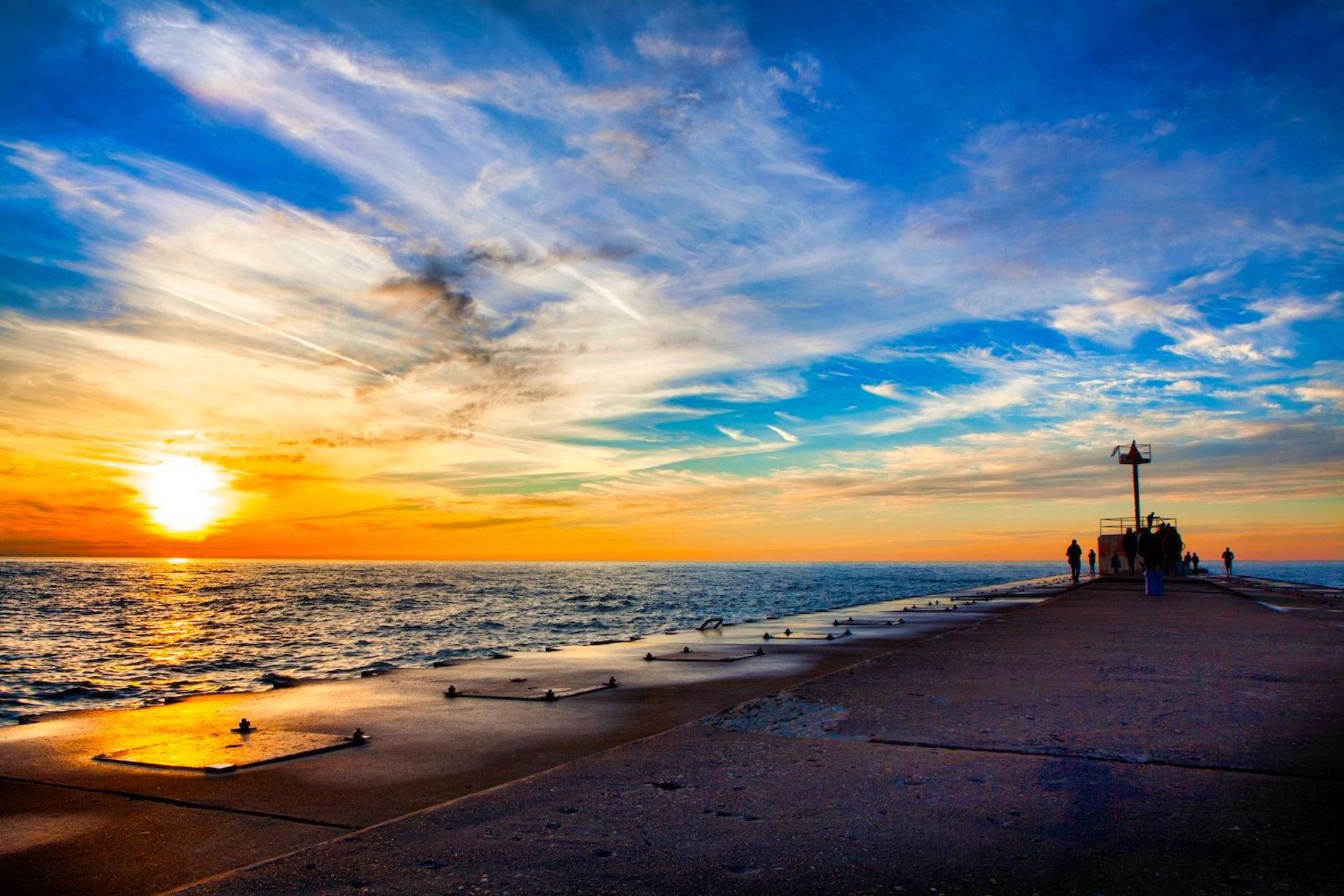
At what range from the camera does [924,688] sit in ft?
30.1

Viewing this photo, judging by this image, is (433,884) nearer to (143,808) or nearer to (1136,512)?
(143,808)

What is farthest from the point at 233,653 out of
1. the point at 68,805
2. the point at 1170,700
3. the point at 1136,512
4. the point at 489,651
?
the point at 1136,512

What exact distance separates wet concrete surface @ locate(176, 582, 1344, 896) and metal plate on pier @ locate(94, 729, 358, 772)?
268cm

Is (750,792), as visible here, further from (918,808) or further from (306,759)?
(306,759)

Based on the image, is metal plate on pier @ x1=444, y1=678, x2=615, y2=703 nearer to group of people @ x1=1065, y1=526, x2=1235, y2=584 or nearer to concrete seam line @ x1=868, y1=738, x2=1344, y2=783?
concrete seam line @ x1=868, y1=738, x2=1344, y2=783

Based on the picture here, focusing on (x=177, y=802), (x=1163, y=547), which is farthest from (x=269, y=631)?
(x=1163, y=547)

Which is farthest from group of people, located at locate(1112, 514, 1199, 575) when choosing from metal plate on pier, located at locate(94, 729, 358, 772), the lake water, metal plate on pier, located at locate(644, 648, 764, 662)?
metal plate on pier, located at locate(94, 729, 358, 772)

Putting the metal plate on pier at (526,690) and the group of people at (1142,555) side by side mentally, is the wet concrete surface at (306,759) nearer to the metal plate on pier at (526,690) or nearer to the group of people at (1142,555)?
the metal plate on pier at (526,690)

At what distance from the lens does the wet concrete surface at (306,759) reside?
479cm

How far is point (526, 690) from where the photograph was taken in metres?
10.6

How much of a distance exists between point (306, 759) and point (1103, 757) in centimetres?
623

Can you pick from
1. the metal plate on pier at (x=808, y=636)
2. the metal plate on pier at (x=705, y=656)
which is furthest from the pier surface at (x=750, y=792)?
the metal plate on pier at (x=808, y=636)

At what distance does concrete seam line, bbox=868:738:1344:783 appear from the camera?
18.0 feet

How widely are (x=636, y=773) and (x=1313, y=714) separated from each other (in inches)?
241
